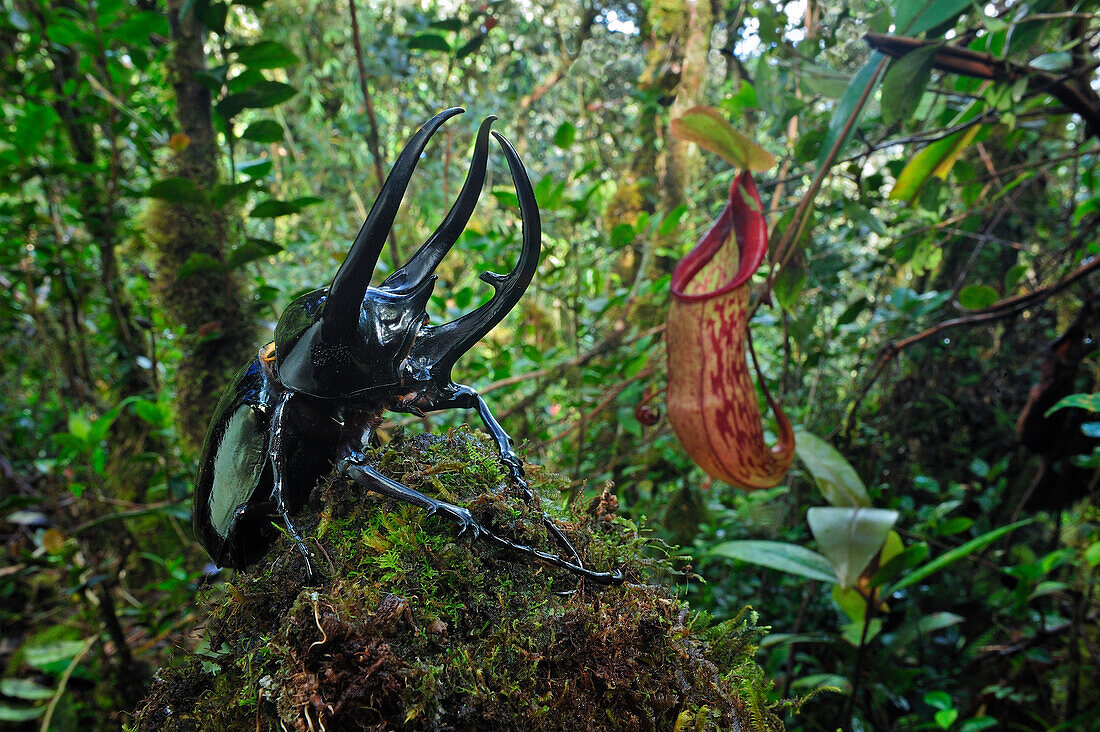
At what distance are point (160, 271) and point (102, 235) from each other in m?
0.82

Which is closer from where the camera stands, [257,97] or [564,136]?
[257,97]

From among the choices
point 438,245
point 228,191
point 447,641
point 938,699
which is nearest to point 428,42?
point 228,191

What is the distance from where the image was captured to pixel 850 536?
1.54 meters

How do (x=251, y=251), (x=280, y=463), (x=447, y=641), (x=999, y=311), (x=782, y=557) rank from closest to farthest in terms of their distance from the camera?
(x=447, y=641), (x=280, y=463), (x=251, y=251), (x=782, y=557), (x=999, y=311)

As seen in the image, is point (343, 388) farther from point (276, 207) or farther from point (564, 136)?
point (564, 136)

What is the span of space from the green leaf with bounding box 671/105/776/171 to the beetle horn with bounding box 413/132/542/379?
104 centimetres

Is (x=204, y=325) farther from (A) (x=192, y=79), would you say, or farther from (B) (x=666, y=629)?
(B) (x=666, y=629)

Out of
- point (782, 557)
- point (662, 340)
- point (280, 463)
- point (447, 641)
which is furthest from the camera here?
point (662, 340)

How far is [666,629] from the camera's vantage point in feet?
2.01

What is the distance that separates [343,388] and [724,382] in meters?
1.13

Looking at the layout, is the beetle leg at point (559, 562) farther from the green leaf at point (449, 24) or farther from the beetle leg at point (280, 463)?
the green leaf at point (449, 24)

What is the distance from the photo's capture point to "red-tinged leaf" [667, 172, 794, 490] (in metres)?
1.57

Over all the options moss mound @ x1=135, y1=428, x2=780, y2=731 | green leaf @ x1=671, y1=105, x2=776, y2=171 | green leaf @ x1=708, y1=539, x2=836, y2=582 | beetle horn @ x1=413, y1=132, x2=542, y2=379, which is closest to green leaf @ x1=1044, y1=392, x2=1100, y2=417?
green leaf @ x1=708, y1=539, x2=836, y2=582

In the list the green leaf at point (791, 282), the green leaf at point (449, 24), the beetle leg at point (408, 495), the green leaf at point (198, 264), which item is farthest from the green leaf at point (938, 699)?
the green leaf at point (449, 24)
